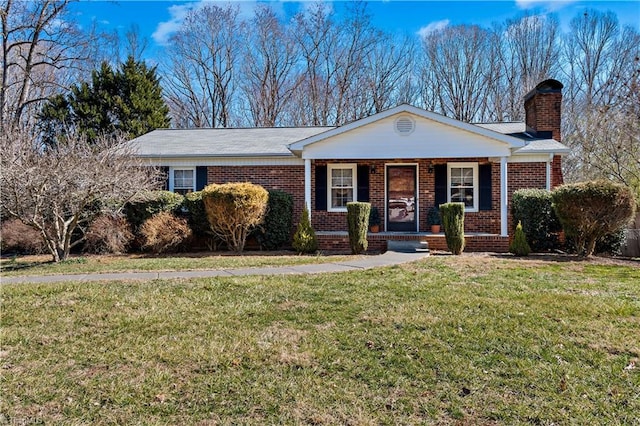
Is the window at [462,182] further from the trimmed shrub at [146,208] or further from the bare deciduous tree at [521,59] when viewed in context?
the bare deciduous tree at [521,59]

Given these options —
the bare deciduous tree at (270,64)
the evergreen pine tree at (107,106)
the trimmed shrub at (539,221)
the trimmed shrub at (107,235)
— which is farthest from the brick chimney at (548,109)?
the evergreen pine tree at (107,106)

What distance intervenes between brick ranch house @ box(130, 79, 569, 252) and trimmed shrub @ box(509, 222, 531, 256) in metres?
1.53

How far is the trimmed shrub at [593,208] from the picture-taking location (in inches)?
350

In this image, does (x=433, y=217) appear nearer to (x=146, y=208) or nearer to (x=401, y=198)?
(x=401, y=198)

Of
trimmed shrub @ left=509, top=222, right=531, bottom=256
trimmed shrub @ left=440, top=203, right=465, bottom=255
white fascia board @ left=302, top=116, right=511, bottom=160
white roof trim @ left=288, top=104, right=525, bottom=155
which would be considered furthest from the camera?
white fascia board @ left=302, top=116, right=511, bottom=160

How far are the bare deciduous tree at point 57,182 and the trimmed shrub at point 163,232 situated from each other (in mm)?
1110

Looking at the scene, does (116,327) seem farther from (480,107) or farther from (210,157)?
(480,107)

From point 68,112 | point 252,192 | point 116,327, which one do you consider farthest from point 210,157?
point 68,112

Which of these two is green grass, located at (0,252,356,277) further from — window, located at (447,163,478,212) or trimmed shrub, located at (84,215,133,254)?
window, located at (447,163,478,212)

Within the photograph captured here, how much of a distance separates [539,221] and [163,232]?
32.6 ft

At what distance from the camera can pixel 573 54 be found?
27.4 m

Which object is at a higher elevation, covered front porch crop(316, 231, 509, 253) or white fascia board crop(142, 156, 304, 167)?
white fascia board crop(142, 156, 304, 167)

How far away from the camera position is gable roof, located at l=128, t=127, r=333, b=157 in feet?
43.8

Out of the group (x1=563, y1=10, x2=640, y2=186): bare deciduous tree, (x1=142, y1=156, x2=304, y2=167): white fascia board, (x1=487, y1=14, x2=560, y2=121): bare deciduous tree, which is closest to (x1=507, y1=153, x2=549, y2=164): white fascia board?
(x1=563, y1=10, x2=640, y2=186): bare deciduous tree
